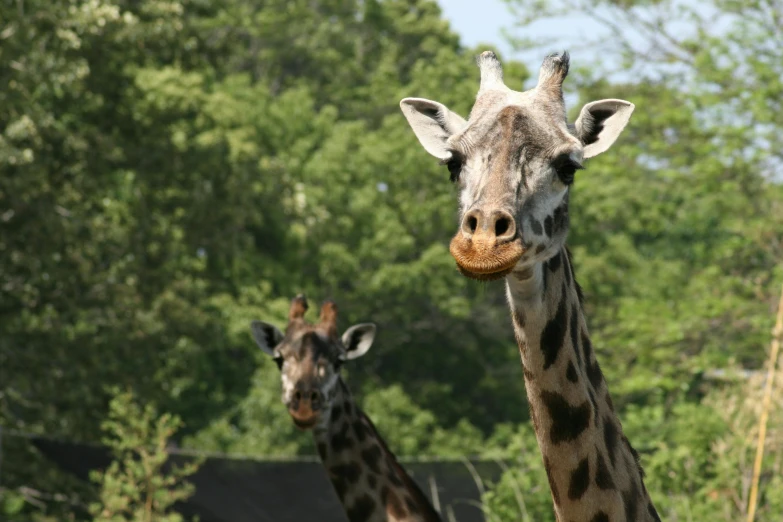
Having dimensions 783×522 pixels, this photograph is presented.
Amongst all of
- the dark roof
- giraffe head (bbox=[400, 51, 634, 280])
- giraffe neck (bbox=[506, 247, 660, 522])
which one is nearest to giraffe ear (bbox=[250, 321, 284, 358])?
the dark roof

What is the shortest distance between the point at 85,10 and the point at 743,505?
1693cm

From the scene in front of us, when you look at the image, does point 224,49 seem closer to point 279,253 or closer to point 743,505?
point 279,253

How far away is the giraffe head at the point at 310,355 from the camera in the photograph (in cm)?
903

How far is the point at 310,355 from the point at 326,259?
1209 inches

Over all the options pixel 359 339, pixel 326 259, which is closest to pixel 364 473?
pixel 359 339

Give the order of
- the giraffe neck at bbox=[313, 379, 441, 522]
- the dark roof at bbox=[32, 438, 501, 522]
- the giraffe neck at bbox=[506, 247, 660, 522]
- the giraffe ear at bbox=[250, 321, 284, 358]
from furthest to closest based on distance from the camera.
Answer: the dark roof at bbox=[32, 438, 501, 522], the giraffe ear at bbox=[250, 321, 284, 358], the giraffe neck at bbox=[313, 379, 441, 522], the giraffe neck at bbox=[506, 247, 660, 522]

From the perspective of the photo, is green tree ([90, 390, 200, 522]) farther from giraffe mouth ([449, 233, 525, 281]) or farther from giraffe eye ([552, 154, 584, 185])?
giraffe mouth ([449, 233, 525, 281])

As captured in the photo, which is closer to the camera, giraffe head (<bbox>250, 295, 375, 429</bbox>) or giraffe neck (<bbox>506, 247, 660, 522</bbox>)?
giraffe neck (<bbox>506, 247, 660, 522</bbox>)

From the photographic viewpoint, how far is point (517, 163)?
15.1ft

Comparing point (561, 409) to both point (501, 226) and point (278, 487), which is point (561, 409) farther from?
point (278, 487)

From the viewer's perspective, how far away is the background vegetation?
22797 millimetres

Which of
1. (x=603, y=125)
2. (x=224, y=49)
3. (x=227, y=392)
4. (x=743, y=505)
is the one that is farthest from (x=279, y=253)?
(x=603, y=125)

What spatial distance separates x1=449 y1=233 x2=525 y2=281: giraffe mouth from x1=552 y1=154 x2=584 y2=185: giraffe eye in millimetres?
536

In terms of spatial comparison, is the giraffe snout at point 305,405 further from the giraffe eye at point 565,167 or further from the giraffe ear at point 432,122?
the giraffe eye at point 565,167
